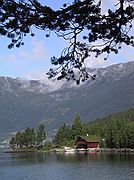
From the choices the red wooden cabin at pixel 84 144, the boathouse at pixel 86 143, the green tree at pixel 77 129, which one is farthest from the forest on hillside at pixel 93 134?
the red wooden cabin at pixel 84 144

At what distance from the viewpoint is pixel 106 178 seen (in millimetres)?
46969

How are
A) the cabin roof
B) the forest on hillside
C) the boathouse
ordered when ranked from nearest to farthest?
the forest on hillside
the cabin roof
the boathouse

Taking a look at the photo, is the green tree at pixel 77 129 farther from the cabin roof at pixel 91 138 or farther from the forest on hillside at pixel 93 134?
the cabin roof at pixel 91 138

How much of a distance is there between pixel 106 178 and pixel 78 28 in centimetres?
3878

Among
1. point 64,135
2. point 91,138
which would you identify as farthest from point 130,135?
point 64,135

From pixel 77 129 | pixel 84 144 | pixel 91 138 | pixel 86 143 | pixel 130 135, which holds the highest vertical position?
pixel 77 129

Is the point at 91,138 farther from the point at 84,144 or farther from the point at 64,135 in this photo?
the point at 64,135

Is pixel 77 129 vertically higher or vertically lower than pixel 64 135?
higher

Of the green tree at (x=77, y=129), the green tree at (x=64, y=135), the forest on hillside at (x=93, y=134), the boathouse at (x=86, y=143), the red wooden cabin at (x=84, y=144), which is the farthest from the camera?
the green tree at (x=64, y=135)

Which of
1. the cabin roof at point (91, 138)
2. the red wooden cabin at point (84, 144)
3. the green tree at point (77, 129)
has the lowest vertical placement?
the red wooden cabin at point (84, 144)

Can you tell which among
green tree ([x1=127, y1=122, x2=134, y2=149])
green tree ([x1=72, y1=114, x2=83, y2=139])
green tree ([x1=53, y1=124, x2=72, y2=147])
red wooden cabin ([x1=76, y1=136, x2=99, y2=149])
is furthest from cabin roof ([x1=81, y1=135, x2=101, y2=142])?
green tree ([x1=127, y1=122, x2=134, y2=149])

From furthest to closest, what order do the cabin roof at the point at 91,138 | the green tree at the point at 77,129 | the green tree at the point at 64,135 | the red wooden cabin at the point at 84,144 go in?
the green tree at the point at 64,135
the green tree at the point at 77,129
the red wooden cabin at the point at 84,144
the cabin roof at the point at 91,138

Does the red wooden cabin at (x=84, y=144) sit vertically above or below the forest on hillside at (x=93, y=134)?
below

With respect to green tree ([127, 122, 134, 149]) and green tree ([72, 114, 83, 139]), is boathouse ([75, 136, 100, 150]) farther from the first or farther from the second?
green tree ([127, 122, 134, 149])
